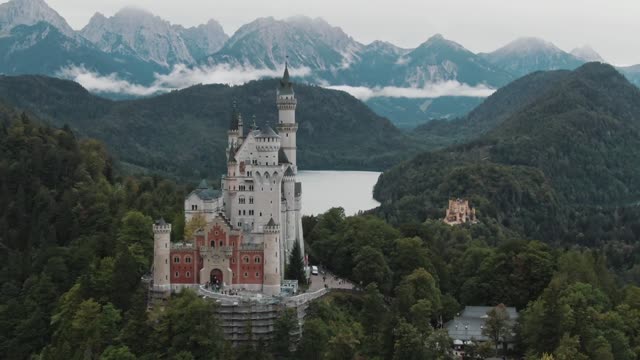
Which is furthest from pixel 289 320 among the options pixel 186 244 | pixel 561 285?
pixel 561 285

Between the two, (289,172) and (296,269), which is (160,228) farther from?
(289,172)

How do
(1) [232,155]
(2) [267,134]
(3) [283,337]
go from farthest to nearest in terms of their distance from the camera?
(1) [232,155], (2) [267,134], (3) [283,337]

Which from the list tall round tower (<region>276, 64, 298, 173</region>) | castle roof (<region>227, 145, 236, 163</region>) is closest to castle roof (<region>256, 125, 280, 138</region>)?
castle roof (<region>227, 145, 236, 163</region>)

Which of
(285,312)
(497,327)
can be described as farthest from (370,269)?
(497,327)

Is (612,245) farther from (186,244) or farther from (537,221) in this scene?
(186,244)

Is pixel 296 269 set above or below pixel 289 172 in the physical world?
below

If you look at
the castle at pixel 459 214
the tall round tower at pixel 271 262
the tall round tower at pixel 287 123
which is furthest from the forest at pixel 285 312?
the castle at pixel 459 214

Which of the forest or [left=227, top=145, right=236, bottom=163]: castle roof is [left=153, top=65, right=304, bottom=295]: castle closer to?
[left=227, top=145, right=236, bottom=163]: castle roof

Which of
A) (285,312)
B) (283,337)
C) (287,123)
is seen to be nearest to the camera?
(283,337)
